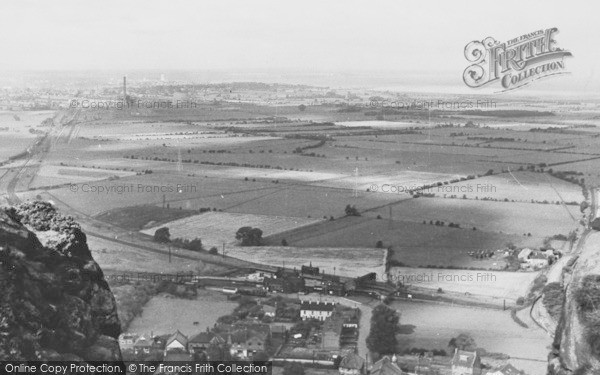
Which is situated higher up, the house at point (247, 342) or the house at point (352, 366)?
the house at point (247, 342)

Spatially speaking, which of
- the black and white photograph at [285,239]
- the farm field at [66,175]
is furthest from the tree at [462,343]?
the farm field at [66,175]

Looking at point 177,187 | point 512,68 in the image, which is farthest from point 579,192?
point 177,187

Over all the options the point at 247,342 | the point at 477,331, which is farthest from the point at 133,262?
the point at 477,331

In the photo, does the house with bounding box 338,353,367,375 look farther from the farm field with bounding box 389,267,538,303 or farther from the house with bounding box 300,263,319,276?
the house with bounding box 300,263,319,276

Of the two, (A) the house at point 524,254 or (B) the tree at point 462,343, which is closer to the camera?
(B) the tree at point 462,343

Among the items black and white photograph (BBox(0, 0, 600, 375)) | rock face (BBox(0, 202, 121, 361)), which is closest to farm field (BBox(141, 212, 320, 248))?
black and white photograph (BBox(0, 0, 600, 375))

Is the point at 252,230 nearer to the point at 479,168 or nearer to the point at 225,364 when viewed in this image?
the point at 225,364

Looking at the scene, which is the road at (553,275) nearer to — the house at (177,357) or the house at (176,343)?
the house at (177,357)
